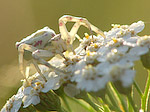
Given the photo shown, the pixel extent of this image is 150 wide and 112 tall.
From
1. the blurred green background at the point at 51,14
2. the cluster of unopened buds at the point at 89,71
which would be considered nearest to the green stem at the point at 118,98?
the cluster of unopened buds at the point at 89,71

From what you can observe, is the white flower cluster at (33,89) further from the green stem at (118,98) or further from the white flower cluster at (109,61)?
the green stem at (118,98)

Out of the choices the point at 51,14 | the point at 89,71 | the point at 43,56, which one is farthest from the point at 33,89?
the point at 51,14

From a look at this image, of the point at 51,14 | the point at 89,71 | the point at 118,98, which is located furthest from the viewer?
the point at 51,14

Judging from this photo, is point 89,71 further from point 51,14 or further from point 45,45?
point 51,14

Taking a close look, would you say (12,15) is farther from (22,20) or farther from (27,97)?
(27,97)

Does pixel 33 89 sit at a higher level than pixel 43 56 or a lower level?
lower

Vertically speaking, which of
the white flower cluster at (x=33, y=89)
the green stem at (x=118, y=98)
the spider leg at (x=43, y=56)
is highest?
the spider leg at (x=43, y=56)
